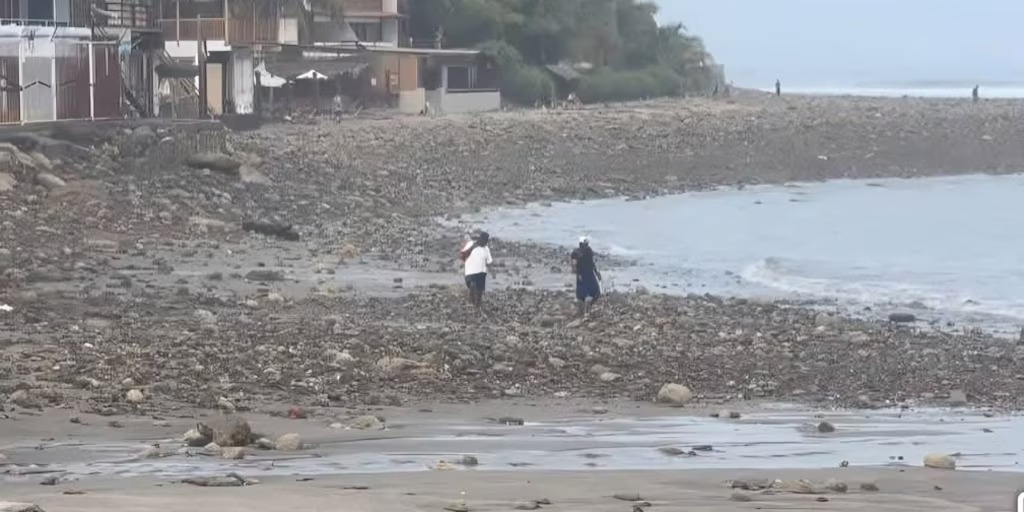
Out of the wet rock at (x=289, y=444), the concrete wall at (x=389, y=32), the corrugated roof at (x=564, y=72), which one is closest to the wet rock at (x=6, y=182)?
the wet rock at (x=289, y=444)

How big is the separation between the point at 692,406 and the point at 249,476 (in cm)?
561

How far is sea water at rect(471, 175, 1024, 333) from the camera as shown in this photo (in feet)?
86.2

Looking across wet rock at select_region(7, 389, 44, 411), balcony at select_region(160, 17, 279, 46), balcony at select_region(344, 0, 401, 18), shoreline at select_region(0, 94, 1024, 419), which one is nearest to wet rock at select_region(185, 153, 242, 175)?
shoreline at select_region(0, 94, 1024, 419)

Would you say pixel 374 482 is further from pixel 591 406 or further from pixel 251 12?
pixel 251 12

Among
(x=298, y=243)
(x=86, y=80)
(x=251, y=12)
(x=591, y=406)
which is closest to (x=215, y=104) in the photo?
(x=251, y=12)

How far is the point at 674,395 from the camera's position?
48.2ft

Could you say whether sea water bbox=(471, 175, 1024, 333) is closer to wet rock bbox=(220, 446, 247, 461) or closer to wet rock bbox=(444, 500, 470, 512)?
wet rock bbox=(220, 446, 247, 461)

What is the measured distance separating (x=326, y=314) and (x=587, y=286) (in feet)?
10.7

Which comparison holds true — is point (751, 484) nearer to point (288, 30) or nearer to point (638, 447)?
point (638, 447)

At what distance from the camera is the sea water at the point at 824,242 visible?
26281 mm

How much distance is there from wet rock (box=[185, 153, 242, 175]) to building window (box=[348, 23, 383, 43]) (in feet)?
110

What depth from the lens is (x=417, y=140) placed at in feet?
163

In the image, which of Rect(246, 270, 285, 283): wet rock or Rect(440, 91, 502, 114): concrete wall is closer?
Rect(246, 270, 285, 283): wet rock

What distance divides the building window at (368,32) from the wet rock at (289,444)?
5695cm
